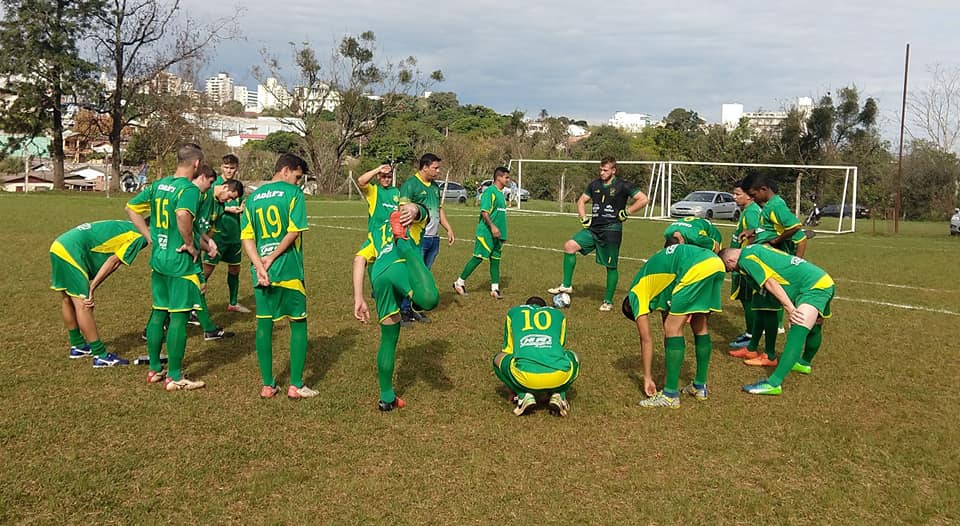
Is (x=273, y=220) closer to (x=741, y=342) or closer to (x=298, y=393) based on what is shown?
(x=298, y=393)

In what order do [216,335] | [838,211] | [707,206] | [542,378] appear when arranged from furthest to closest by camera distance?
[838,211] → [707,206] → [216,335] → [542,378]

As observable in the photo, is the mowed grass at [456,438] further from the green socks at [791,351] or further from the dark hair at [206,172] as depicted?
the dark hair at [206,172]

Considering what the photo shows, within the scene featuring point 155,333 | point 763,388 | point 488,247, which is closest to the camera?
point 155,333

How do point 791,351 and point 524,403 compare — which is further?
point 791,351

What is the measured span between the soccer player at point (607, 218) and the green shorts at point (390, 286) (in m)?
5.09

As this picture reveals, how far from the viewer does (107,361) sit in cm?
698

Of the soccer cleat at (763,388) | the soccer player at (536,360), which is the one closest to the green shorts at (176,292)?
the soccer player at (536,360)

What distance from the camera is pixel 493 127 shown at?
3179 inches

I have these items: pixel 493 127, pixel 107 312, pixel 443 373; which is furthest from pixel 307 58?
pixel 443 373

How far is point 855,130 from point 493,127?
132 feet

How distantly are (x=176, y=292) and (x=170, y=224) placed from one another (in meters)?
0.59

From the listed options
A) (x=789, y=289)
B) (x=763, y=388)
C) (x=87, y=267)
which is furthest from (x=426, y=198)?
(x=763, y=388)

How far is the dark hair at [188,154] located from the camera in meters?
6.43

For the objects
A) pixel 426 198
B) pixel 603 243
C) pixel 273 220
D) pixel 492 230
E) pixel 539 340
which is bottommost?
pixel 539 340
